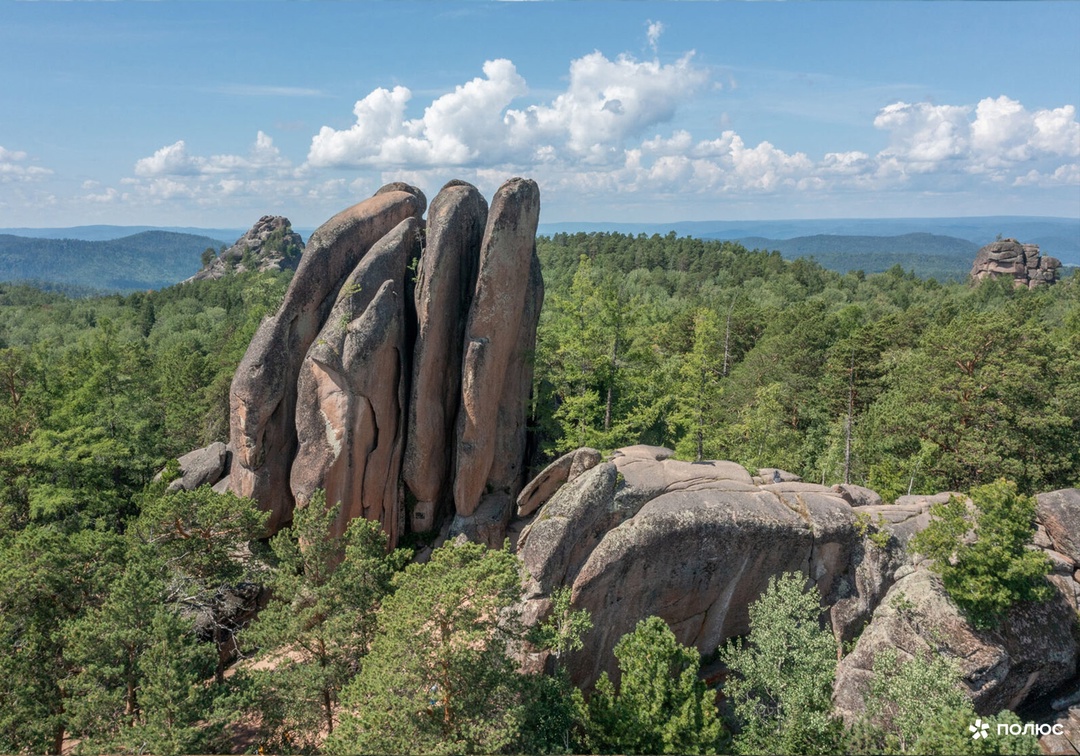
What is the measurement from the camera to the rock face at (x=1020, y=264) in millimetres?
112812

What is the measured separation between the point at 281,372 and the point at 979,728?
23.0m

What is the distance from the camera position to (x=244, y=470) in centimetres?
A: 2336

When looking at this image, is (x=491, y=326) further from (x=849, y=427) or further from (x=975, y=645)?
(x=849, y=427)

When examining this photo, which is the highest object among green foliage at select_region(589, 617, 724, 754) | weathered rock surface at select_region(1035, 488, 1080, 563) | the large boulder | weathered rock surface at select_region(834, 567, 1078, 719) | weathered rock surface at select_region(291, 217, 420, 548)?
weathered rock surface at select_region(291, 217, 420, 548)

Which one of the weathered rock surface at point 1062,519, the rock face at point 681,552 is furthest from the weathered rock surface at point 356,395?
the weathered rock surface at point 1062,519

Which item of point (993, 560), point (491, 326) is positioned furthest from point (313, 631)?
point (993, 560)

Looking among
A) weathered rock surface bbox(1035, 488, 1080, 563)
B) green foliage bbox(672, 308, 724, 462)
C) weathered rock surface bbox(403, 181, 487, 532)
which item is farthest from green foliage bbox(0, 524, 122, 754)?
weathered rock surface bbox(1035, 488, 1080, 563)

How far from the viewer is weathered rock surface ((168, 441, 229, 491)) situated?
25.7 meters

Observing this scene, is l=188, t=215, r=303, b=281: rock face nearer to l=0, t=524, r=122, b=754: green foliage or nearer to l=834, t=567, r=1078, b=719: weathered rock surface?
l=0, t=524, r=122, b=754: green foliage

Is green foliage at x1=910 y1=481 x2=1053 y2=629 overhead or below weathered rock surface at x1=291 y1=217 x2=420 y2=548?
below

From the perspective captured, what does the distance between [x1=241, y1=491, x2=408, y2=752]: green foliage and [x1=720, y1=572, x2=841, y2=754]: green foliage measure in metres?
10.2

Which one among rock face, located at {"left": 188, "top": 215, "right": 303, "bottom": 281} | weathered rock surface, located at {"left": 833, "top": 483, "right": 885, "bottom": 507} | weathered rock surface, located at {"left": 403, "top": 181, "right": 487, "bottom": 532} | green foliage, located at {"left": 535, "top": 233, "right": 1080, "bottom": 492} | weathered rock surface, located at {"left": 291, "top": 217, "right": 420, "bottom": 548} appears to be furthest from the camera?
rock face, located at {"left": 188, "top": 215, "right": 303, "bottom": 281}

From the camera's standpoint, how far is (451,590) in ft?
43.2

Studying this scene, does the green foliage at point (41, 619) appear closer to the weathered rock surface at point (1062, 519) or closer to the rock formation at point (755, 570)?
the rock formation at point (755, 570)
